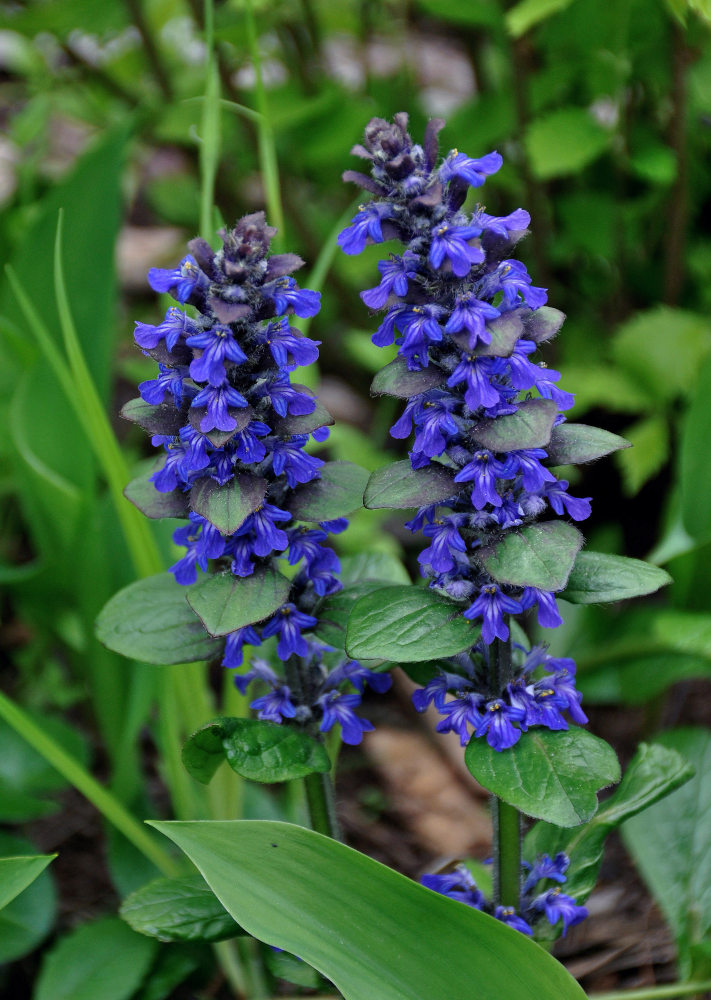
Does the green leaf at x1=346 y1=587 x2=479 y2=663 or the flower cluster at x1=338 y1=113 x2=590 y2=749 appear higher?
the flower cluster at x1=338 y1=113 x2=590 y2=749

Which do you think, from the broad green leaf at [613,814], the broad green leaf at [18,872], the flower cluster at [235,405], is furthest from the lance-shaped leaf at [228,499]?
the broad green leaf at [613,814]

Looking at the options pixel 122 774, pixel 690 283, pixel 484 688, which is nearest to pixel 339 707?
pixel 484 688

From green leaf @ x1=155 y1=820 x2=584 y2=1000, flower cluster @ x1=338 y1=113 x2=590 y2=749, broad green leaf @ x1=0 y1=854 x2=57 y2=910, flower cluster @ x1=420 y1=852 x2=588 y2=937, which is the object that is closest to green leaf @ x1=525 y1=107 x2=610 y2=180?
flower cluster @ x1=338 y1=113 x2=590 y2=749

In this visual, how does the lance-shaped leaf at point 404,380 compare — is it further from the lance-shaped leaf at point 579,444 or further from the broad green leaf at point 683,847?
the broad green leaf at point 683,847

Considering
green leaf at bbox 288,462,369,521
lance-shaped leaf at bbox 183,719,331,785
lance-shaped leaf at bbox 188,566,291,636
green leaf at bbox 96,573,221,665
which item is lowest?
lance-shaped leaf at bbox 183,719,331,785

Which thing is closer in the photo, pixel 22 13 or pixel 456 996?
pixel 456 996

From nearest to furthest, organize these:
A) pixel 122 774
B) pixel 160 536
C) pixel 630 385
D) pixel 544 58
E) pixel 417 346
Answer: pixel 417 346, pixel 122 774, pixel 160 536, pixel 630 385, pixel 544 58

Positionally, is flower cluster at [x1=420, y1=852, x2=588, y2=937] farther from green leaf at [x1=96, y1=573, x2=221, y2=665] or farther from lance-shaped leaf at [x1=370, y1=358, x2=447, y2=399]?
lance-shaped leaf at [x1=370, y1=358, x2=447, y2=399]

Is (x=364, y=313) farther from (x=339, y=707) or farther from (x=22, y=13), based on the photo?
(x=339, y=707)

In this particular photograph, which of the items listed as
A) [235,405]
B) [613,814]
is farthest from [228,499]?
[613,814]
